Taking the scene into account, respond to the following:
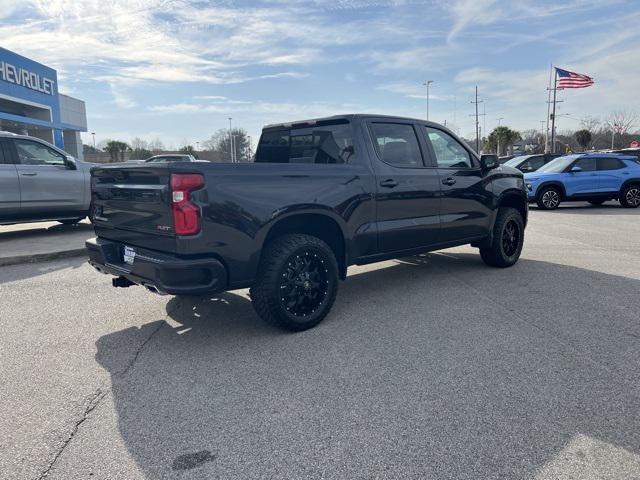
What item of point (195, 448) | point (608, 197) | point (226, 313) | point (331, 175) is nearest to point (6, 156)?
point (226, 313)

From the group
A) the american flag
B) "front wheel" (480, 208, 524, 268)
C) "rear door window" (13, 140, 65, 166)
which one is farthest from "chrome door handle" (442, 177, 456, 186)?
the american flag

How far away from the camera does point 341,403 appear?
2992 mm

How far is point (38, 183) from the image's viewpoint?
8891mm

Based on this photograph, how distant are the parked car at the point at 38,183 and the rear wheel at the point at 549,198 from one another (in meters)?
12.7

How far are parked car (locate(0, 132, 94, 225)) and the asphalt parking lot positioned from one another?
12.0 feet

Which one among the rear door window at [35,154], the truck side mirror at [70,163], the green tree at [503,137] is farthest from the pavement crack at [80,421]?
the green tree at [503,137]

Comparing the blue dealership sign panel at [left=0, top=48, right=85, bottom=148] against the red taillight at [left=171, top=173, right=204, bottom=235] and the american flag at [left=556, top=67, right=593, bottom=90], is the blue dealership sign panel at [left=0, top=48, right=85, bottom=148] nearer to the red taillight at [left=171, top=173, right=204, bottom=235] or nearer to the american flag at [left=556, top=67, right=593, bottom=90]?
the red taillight at [left=171, top=173, right=204, bottom=235]

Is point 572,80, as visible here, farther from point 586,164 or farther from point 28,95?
point 28,95

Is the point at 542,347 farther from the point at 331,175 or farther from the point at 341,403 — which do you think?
the point at 331,175

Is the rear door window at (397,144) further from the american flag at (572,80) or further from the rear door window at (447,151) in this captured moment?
the american flag at (572,80)

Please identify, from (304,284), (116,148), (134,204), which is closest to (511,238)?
(304,284)

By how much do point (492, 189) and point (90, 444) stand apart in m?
5.40

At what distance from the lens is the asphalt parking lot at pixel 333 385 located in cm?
243

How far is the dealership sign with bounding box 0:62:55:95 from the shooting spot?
29.2 metres
